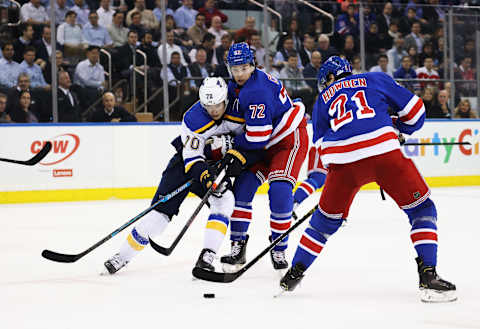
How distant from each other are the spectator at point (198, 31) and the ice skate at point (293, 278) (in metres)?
6.13

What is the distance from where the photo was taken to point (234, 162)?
12.2 ft

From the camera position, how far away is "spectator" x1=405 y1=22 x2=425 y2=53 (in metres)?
10.0

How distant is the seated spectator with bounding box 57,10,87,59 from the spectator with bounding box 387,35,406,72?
391cm

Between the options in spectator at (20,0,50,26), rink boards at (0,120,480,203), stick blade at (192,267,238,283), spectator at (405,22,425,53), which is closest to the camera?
stick blade at (192,267,238,283)

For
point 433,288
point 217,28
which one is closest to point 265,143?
point 433,288

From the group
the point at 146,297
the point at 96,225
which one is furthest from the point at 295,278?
the point at 96,225

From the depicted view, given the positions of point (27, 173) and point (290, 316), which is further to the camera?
point (27, 173)

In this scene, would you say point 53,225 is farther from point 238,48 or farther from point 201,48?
point 201,48

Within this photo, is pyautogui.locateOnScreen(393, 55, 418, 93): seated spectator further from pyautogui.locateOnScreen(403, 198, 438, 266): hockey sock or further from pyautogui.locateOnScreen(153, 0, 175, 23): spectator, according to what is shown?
pyautogui.locateOnScreen(403, 198, 438, 266): hockey sock

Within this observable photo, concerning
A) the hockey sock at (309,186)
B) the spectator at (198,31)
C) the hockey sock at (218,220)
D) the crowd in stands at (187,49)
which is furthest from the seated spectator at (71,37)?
the hockey sock at (218,220)

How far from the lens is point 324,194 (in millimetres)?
3193

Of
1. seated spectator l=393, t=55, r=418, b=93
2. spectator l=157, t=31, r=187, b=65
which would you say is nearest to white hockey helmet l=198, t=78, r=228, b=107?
spectator l=157, t=31, r=187, b=65

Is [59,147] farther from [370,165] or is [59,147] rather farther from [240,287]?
[370,165]

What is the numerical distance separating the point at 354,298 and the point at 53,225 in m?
3.48
